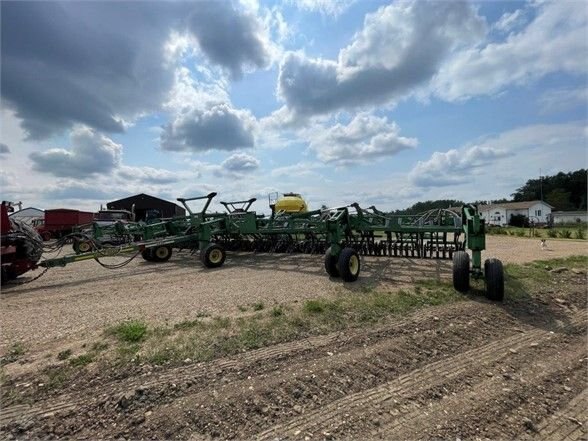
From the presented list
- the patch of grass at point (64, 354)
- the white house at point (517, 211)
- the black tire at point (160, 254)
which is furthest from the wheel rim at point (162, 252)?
the white house at point (517, 211)

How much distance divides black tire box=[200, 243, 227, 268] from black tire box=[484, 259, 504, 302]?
6720 millimetres

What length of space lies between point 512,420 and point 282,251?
35.6 feet

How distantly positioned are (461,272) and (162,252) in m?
8.99

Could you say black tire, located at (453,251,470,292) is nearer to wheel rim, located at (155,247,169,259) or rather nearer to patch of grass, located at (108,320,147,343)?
patch of grass, located at (108,320,147,343)

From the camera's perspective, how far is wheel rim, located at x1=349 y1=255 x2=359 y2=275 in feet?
24.2

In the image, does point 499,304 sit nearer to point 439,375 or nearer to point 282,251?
point 439,375

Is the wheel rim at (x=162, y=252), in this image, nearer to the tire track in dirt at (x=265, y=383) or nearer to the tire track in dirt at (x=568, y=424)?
the tire track in dirt at (x=265, y=383)

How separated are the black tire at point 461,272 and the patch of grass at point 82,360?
577cm

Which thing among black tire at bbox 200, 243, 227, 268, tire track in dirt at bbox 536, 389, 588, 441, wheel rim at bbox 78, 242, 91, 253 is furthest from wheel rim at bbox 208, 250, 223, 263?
tire track in dirt at bbox 536, 389, 588, 441

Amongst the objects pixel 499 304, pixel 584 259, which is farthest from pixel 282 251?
pixel 584 259

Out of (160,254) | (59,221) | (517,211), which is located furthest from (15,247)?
(517,211)

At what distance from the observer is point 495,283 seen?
5.88 metres

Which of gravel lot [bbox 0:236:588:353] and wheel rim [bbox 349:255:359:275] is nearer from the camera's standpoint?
gravel lot [bbox 0:236:588:353]

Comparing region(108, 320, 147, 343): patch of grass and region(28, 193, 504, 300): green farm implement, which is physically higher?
region(28, 193, 504, 300): green farm implement
